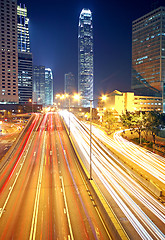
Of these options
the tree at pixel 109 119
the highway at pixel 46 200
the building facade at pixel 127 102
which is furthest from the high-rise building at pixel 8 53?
the highway at pixel 46 200

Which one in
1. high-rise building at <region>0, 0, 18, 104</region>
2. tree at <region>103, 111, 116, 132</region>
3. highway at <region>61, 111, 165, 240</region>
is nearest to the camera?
highway at <region>61, 111, 165, 240</region>

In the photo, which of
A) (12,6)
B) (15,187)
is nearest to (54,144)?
(15,187)

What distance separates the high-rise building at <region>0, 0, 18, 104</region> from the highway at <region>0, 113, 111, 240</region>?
11304 cm

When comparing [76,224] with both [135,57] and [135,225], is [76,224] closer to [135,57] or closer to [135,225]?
[135,225]

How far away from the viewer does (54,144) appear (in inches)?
1505

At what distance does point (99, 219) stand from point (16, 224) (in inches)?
259

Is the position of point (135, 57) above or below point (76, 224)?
above

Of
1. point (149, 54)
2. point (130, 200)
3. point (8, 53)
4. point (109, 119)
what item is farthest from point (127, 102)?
point (130, 200)

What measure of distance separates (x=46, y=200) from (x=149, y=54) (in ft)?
529

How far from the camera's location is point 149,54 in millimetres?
150125

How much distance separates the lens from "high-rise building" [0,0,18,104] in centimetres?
13062

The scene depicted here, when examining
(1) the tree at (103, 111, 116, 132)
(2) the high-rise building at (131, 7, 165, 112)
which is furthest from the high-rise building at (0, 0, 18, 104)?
(2) the high-rise building at (131, 7, 165, 112)

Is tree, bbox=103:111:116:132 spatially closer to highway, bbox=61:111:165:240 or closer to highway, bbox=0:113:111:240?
highway, bbox=0:113:111:240

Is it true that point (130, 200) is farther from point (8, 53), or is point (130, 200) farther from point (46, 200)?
point (8, 53)
